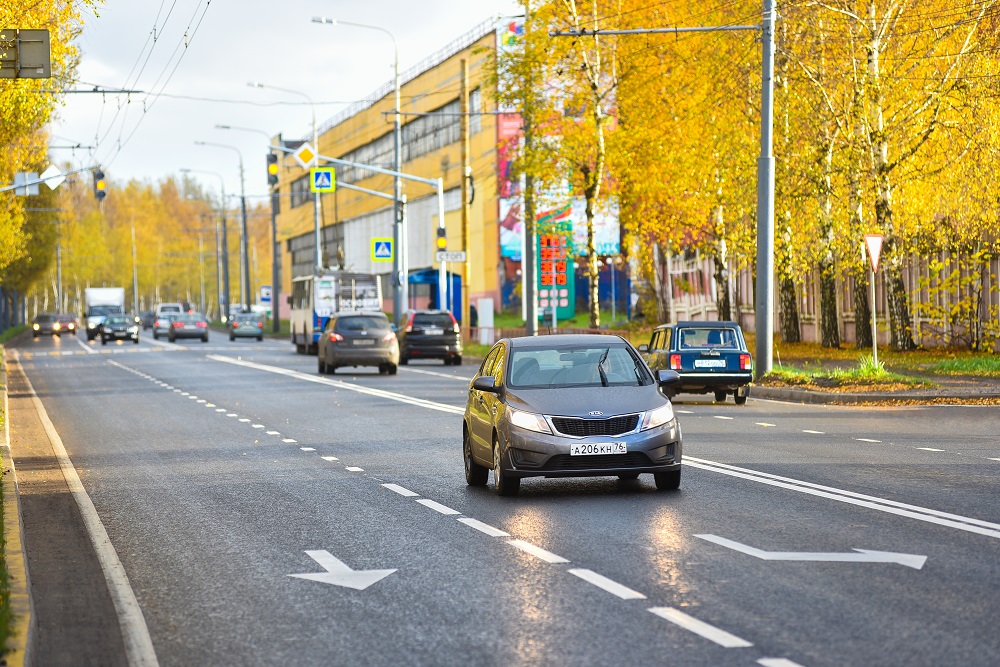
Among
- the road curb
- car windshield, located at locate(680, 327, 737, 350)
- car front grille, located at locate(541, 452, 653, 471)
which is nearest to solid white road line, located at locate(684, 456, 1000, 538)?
car front grille, located at locate(541, 452, 653, 471)

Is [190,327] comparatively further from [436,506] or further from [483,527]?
[483,527]

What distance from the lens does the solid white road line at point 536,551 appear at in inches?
404

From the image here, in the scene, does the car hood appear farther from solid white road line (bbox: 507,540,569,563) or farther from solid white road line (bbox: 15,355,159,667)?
solid white road line (bbox: 15,355,159,667)

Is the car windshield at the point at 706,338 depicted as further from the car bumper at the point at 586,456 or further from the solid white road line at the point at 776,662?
the solid white road line at the point at 776,662

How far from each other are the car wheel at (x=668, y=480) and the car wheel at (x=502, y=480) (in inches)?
46.5

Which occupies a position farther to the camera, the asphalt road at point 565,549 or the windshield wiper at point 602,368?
the windshield wiper at point 602,368

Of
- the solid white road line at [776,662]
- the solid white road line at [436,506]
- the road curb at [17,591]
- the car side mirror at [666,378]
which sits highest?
the car side mirror at [666,378]

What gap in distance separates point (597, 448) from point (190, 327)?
73873mm

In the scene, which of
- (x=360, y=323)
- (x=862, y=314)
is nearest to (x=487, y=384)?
(x=862, y=314)

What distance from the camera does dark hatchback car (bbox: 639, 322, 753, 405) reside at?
27156 millimetres

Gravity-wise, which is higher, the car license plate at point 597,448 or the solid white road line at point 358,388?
the car license plate at point 597,448

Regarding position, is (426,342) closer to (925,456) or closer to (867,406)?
(867,406)

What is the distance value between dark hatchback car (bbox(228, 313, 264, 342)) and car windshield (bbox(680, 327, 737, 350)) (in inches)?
2388

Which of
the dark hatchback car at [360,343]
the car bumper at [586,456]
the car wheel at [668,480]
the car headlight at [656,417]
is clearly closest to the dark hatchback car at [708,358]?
the car wheel at [668,480]
